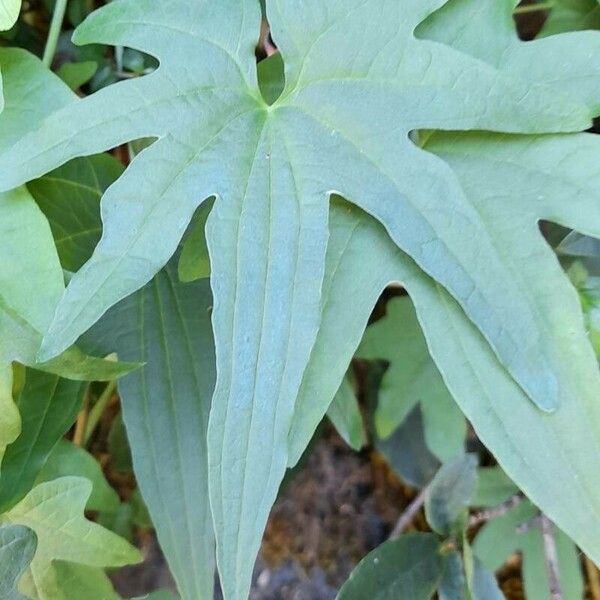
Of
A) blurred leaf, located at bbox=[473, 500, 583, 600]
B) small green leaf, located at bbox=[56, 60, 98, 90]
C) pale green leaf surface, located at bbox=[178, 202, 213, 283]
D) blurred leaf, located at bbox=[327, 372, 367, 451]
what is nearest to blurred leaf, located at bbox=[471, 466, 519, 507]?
blurred leaf, located at bbox=[473, 500, 583, 600]

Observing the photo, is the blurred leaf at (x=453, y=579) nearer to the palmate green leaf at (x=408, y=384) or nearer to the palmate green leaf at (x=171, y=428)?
the palmate green leaf at (x=408, y=384)

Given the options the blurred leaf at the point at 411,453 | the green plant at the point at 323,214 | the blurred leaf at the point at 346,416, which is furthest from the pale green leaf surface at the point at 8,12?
the blurred leaf at the point at 411,453

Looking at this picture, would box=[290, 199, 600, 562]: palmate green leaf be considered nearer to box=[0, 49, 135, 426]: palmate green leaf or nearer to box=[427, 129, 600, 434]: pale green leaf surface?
box=[427, 129, 600, 434]: pale green leaf surface

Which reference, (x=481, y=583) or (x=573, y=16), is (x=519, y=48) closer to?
(x=573, y=16)

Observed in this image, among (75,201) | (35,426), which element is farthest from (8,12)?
(35,426)

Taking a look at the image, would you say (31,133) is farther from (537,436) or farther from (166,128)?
(537,436)

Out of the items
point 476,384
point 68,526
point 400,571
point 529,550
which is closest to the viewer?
point 476,384
